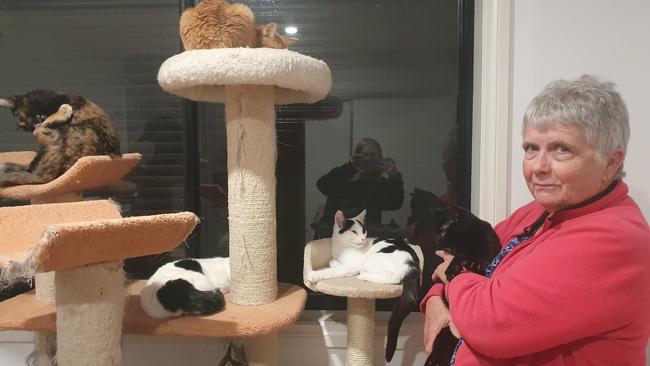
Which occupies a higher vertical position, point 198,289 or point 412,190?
point 412,190

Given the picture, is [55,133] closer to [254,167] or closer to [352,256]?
[254,167]

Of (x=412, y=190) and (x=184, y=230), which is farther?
(x=412, y=190)

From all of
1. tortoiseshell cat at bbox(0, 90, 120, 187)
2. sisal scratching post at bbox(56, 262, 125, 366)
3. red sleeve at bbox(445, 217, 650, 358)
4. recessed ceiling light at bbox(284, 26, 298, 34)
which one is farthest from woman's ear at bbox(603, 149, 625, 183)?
tortoiseshell cat at bbox(0, 90, 120, 187)

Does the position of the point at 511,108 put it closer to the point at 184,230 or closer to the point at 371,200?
the point at 371,200

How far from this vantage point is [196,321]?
1269 millimetres

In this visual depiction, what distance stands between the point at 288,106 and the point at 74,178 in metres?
0.85

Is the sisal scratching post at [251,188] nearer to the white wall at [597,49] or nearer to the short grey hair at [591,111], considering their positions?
the short grey hair at [591,111]

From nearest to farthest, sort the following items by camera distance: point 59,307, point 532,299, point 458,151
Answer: point 532,299
point 59,307
point 458,151

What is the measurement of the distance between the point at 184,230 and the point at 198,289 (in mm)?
336

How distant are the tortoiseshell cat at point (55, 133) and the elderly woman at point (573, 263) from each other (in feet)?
4.08

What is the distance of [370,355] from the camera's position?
1472mm

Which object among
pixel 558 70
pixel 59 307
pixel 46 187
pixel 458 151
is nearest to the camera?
pixel 59 307

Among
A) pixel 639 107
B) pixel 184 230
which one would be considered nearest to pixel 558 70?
pixel 639 107

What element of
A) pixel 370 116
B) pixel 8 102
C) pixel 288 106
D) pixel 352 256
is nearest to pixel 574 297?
pixel 352 256
